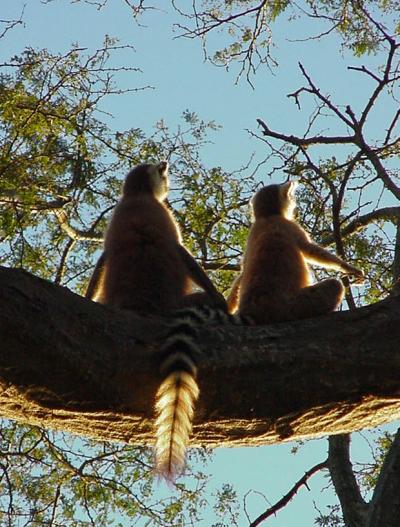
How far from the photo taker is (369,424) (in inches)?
205

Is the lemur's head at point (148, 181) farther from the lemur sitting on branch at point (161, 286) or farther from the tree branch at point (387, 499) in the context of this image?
the tree branch at point (387, 499)

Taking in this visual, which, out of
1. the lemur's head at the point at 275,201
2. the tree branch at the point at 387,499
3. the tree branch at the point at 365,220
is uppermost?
the lemur's head at the point at 275,201

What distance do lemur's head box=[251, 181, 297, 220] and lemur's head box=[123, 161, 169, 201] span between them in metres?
0.91

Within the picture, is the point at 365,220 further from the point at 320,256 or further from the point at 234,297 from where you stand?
the point at 234,297

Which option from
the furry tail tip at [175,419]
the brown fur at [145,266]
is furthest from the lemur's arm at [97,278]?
the furry tail tip at [175,419]

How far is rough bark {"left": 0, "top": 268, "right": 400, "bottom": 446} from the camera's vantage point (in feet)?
13.8

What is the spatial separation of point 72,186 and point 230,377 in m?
5.45

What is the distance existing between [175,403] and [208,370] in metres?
0.33

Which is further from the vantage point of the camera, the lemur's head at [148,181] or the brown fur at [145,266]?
the lemur's head at [148,181]

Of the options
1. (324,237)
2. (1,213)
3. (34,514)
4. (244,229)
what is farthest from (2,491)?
(324,237)

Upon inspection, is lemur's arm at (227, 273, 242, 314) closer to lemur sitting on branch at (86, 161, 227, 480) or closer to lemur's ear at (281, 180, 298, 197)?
lemur sitting on branch at (86, 161, 227, 480)

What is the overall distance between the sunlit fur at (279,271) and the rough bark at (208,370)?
1276mm

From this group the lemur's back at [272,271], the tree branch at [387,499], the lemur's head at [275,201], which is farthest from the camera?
the lemur's head at [275,201]

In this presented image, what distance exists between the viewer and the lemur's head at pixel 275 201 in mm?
8242
